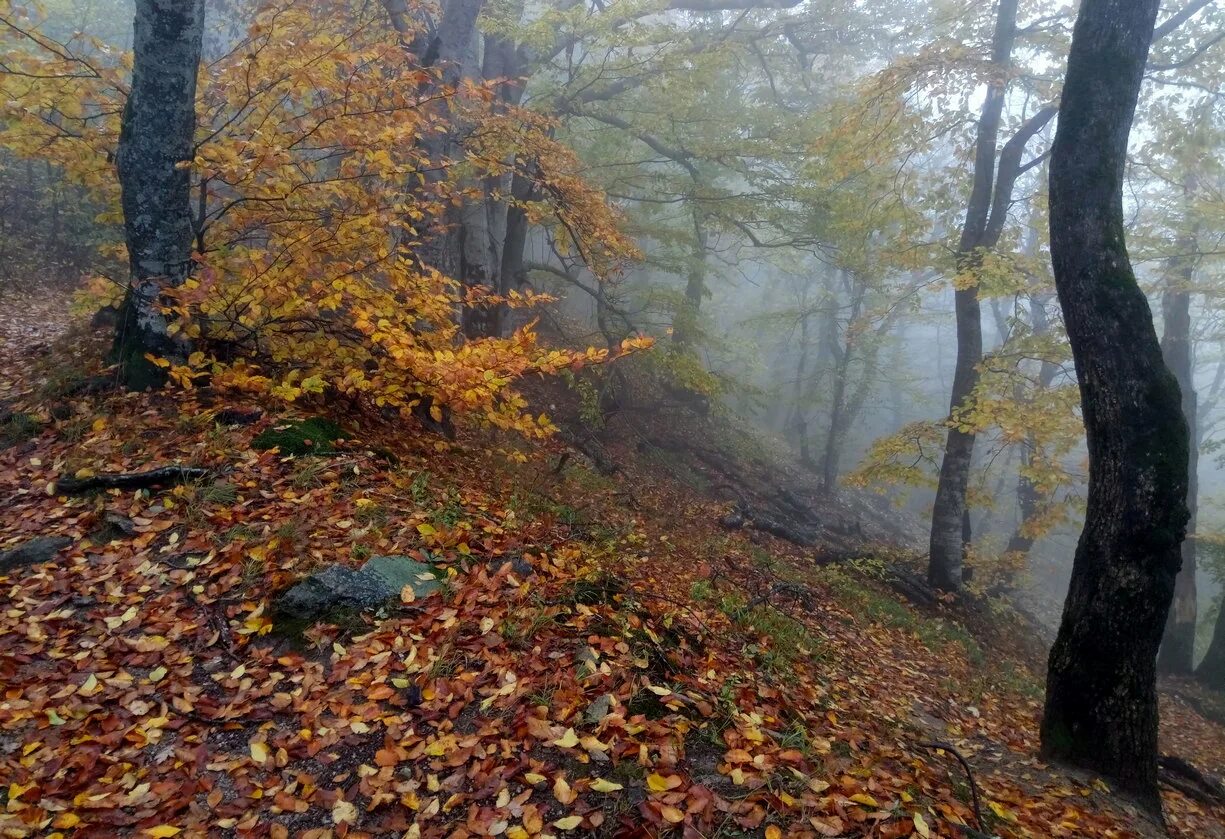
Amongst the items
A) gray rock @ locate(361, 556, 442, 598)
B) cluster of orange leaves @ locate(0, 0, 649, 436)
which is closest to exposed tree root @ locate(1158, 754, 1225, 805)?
cluster of orange leaves @ locate(0, 0, 649, 436)

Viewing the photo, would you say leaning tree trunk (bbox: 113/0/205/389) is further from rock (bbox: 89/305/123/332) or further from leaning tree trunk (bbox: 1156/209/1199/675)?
leaning tree trunk (bbox: 1156/209/1199/675)

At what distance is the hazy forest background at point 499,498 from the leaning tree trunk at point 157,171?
31mm

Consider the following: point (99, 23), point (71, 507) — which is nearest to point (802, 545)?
point (71, 507)

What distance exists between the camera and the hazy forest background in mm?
3213

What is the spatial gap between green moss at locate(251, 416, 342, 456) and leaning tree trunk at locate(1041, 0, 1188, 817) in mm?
5806

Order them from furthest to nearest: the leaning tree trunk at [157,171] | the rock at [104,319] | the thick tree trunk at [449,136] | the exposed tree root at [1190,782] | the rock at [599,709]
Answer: the thick tree trunk at [449,136], the rock at [104,319], the exposed tree root at [1190,782], the leaning tree trunk at [157,171], the rock at [599,709]

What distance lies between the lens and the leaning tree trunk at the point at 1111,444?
441cm

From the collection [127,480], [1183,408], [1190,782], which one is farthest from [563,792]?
[1183,408]

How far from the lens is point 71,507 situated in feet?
15.5

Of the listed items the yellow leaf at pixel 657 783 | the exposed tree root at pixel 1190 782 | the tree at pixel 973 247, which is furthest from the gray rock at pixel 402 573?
the tree at pixel 973 247

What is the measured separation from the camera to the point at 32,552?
4281 mm

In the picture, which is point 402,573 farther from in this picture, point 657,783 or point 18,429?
point 18,429

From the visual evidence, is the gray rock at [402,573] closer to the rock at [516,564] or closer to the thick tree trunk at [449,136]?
the rock at [516,564]

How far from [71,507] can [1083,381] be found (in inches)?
295
